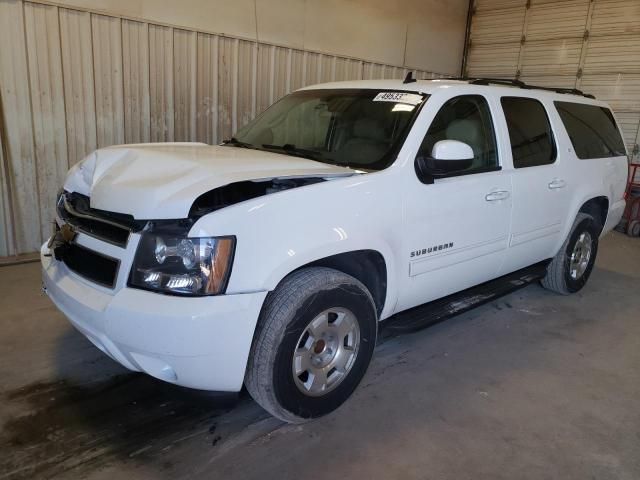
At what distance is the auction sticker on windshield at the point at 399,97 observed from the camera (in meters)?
3.09

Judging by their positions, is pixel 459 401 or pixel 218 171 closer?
pixel 218 171

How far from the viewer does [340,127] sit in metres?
3.26

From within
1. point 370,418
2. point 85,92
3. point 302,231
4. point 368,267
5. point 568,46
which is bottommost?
point 370,418

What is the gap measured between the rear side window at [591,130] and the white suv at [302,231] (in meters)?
0.52

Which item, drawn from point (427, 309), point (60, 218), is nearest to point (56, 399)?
point (60, 218)

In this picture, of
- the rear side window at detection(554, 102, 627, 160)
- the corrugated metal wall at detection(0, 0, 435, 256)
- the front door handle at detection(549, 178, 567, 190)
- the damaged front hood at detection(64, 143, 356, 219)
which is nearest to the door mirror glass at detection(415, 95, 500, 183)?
the damaged front hood at detection(64, 143, 356, 219)

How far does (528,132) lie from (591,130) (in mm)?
1317

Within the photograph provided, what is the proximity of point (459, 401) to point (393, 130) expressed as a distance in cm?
161

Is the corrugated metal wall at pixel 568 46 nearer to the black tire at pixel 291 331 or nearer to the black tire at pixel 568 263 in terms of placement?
the black tire at pixel 568 263

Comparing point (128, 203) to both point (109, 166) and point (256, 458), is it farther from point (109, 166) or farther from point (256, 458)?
point (256, 458)

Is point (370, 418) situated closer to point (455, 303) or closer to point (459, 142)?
point (455, 303)

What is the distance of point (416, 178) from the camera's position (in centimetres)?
281

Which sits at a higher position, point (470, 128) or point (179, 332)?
point (470, 128)

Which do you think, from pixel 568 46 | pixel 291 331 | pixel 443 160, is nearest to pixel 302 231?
pixel 291 331
